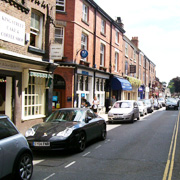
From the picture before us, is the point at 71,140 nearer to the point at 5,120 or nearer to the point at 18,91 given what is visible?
the point at 5,120

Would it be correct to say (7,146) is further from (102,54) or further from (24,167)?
(102,54)

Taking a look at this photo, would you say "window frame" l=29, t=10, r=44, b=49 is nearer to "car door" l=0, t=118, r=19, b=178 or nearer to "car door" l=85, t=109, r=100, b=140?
"car door" l=85, t=109, r=100, b=140

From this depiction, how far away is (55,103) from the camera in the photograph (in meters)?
17.8

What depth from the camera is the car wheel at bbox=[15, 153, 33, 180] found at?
16.1 ft

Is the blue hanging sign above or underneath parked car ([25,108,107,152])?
above

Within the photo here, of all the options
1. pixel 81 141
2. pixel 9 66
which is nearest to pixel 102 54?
pixel 9 66

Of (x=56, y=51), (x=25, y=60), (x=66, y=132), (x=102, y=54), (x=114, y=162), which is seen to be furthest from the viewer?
(x=102, y=54)

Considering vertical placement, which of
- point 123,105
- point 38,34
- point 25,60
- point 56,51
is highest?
point 38,34

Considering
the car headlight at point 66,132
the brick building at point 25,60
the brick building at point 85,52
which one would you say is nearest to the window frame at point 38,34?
the brick building at point 25,60

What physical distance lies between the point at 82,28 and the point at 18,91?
9393 millimetres

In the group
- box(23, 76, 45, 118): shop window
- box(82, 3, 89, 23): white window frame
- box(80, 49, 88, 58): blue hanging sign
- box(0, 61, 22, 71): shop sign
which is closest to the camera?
box(0, 61, 22, 71): shop sign

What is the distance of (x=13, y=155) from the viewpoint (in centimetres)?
480

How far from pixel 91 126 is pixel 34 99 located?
4.89 metres

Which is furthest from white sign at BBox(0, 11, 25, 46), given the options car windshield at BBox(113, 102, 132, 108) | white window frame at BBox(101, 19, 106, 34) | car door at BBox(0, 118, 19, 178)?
white window frame at BBox(101, 19, 106, 34)
